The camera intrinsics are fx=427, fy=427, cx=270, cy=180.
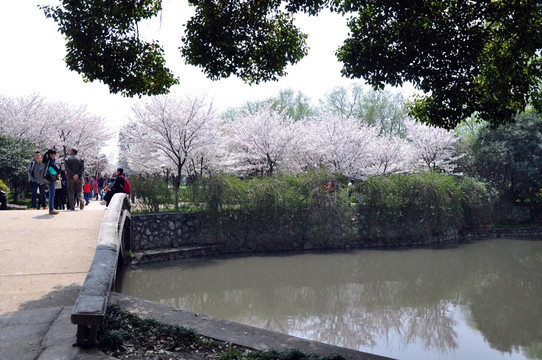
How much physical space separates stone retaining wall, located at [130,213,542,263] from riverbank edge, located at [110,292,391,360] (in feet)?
29.2

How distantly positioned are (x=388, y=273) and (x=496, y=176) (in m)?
14.7

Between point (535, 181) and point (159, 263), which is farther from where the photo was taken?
point (535, 181)

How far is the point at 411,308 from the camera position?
10.1 meters

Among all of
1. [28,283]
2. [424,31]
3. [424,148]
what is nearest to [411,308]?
[424,31]

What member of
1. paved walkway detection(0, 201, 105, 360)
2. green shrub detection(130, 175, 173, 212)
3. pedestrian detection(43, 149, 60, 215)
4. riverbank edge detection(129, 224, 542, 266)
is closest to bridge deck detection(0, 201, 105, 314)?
paved walkway detection(0, 201, 105, 360)

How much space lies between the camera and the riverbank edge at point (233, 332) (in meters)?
4.39

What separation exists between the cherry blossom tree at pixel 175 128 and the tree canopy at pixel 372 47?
10.8 meters

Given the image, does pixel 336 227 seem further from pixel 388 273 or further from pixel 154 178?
pixel 154 178

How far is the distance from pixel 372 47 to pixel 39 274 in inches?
243

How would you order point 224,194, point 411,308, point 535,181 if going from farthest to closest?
point 535,181 → point 224,194 → point 411,308

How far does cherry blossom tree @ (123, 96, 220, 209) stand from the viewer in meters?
19.0

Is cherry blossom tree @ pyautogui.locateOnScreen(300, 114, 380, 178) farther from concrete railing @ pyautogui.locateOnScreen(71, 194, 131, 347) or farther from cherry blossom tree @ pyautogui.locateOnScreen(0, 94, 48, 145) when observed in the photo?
concrete railing @ pyautogui.locateOnScreen(71, 194, 131, 347)

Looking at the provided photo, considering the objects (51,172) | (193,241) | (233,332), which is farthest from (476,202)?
(233,332)

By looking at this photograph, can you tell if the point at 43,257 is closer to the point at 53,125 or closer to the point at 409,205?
the point at 409,205
